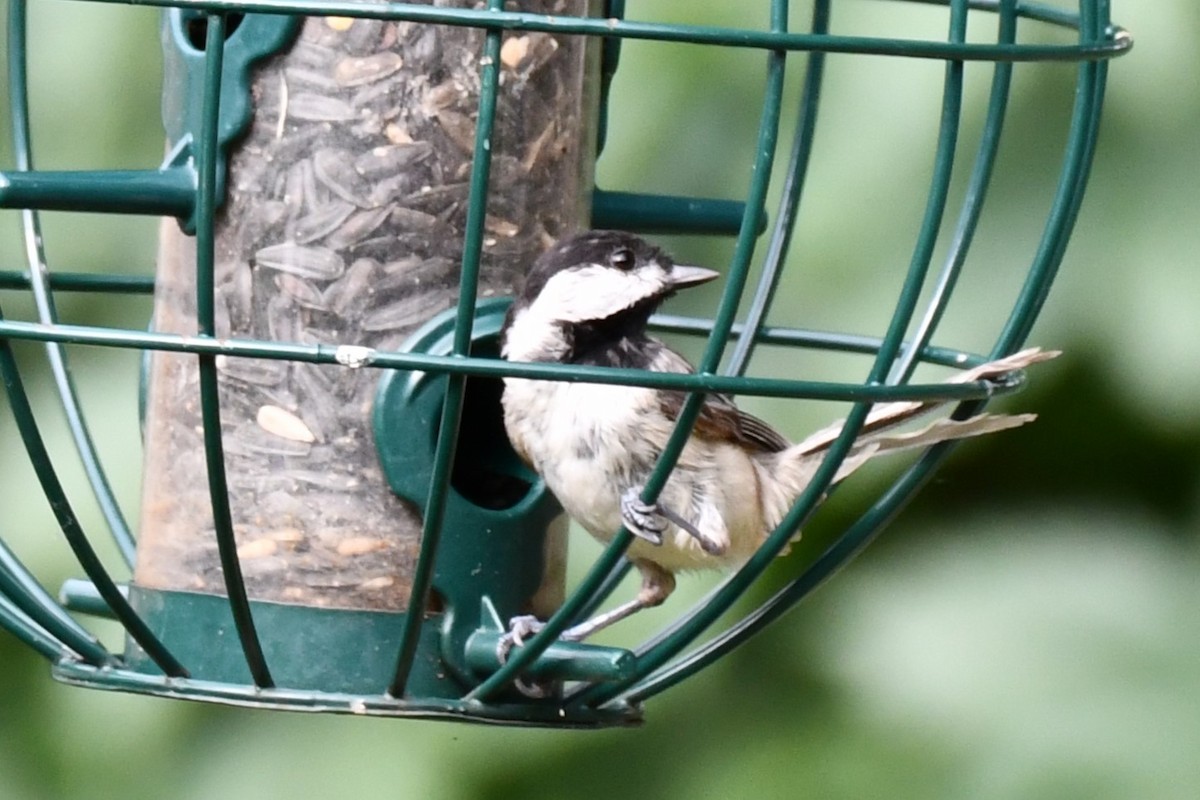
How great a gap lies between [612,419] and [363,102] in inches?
18.3

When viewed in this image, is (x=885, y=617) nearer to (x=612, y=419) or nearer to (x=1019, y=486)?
(x=1019, y=486)

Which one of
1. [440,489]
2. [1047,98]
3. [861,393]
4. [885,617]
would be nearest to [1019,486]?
[885,617]

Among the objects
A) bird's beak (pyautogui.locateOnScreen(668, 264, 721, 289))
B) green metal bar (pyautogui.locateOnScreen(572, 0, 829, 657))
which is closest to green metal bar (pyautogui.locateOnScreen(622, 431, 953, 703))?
green metal bar (pyautogui.locateOnScreen(572, 0, 829, 657))

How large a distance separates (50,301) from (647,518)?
825 millimetres

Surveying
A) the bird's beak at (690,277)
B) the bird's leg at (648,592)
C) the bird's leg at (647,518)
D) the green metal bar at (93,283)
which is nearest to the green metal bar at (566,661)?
the bird's leg at (647,518)

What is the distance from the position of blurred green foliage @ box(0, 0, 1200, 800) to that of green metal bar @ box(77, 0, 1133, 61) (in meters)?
0.66

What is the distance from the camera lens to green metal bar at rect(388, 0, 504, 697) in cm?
170

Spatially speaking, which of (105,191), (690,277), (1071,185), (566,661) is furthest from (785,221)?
(105,191)

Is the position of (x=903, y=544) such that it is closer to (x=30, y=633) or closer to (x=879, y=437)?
(x=879, y=437)

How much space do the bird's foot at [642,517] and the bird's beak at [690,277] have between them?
0.29 m

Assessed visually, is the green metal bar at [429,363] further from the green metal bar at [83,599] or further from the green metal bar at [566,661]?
the green metal bar at [83,599]

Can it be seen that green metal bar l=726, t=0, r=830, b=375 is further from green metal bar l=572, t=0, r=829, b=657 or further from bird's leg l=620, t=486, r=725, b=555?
bird's leg l=620, t=486, r=725, b=555

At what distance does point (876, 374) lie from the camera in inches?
71.9

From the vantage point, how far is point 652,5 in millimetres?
2607
